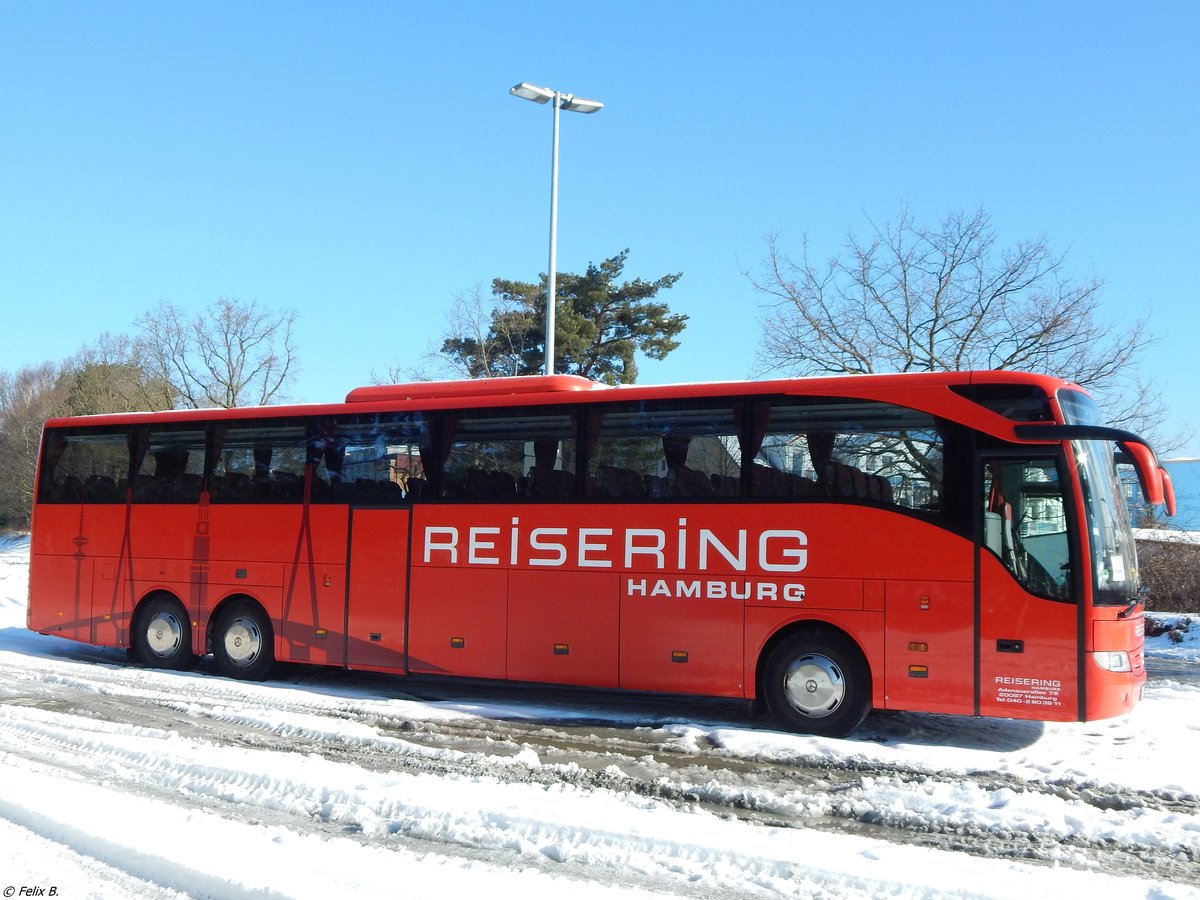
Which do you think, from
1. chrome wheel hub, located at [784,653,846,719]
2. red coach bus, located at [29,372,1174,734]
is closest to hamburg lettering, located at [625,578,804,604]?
red coach bus, located at [29,372,1174,734]

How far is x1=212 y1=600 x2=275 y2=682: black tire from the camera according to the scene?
12.0 meters

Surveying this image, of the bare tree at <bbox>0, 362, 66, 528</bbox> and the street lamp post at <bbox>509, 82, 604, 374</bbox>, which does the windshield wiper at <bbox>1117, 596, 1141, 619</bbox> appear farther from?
the bare tree at <bbox>0, 362, 66, 528</bbox>

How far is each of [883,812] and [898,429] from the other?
3.54 metres

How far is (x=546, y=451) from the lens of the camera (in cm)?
1027

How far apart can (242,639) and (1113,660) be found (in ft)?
31.3

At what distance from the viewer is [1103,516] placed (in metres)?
8.27

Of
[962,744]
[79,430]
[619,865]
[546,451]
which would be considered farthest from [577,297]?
[619,865]

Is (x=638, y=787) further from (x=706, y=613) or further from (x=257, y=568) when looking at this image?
(x=257, y=568)

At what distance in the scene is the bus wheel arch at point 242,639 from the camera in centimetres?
1202

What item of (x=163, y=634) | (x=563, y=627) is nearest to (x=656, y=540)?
(x=563, y=627)

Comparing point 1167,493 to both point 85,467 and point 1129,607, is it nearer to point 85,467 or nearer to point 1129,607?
point 1129,607

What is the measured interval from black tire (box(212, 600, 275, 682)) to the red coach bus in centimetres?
4

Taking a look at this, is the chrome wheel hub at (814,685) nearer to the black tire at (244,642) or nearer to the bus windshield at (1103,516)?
the bus windshield at (1103,516)

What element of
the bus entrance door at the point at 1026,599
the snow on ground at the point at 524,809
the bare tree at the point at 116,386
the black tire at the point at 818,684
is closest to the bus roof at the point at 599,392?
the bus entrance door at the point at 1026,599
